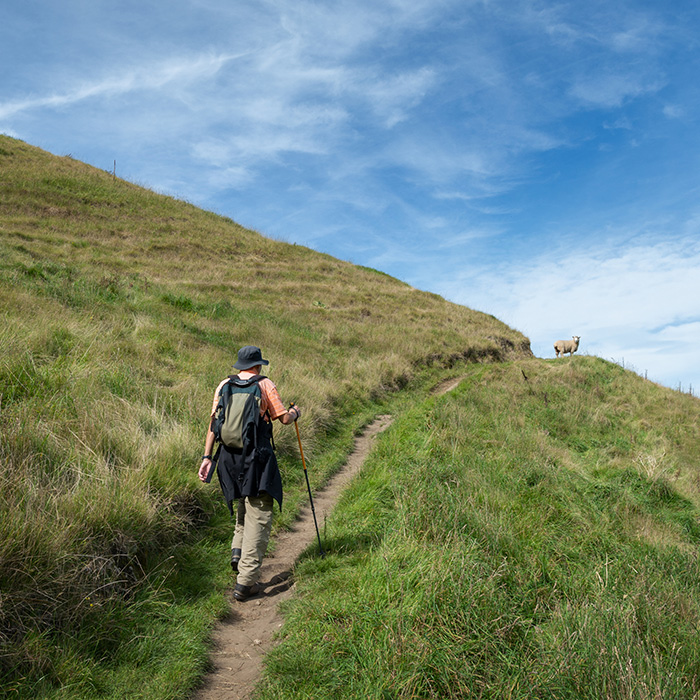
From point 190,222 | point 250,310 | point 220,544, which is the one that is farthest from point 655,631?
point 190,222

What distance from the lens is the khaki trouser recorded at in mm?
4844

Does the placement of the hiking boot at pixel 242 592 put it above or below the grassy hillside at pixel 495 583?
below

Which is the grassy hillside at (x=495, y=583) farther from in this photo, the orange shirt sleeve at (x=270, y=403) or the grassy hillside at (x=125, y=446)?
the orange shirt sleeve at (x=270, y=403)

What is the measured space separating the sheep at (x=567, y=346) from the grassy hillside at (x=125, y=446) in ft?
36.7

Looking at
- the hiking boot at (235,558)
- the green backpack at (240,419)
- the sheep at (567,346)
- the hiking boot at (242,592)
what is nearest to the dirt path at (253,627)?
the hiking boot at (242,592)

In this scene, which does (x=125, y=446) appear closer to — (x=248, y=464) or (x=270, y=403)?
(x=248, y=464)

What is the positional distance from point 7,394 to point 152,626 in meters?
3.52

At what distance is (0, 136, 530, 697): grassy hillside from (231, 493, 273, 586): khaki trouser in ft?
1.20

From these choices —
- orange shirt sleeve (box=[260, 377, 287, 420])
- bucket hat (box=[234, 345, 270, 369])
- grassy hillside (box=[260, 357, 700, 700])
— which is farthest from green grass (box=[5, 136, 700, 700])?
bucket hat (box=[234, 345, 270, 369])

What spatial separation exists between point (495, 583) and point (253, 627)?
2.24 metres

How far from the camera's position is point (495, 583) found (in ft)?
13.1

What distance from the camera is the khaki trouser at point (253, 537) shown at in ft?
15.9

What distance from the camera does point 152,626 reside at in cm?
400

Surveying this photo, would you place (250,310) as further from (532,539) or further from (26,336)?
(532,539)
